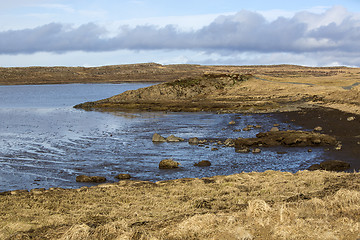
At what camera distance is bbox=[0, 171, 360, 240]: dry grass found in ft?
23.3

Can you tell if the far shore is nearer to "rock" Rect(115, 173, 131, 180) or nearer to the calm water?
"rock" Rect(115, 173, 131, 180)

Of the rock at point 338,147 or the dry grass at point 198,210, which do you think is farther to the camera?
the rock at point 338,147

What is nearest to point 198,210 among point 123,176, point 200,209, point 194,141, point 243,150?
point 200,209

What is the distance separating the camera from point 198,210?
877 cm

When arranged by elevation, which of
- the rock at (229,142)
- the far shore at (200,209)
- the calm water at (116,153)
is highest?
the far shore at (200,209)

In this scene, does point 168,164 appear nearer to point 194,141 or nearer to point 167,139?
point 194,141

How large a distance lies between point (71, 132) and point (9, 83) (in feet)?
336

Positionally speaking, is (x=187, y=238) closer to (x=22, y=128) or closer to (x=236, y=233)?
(x=236, y=233)

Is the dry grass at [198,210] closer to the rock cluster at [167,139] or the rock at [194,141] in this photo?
the rock at [194,141]

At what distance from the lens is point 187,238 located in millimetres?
7004

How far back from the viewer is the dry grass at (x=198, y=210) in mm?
7102

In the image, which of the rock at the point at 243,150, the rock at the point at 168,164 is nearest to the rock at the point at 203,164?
the rock at the point at 168,164

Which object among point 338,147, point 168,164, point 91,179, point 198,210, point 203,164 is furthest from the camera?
point 338,147

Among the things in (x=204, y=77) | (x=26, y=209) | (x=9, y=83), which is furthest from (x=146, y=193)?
(x=9, y=83)
